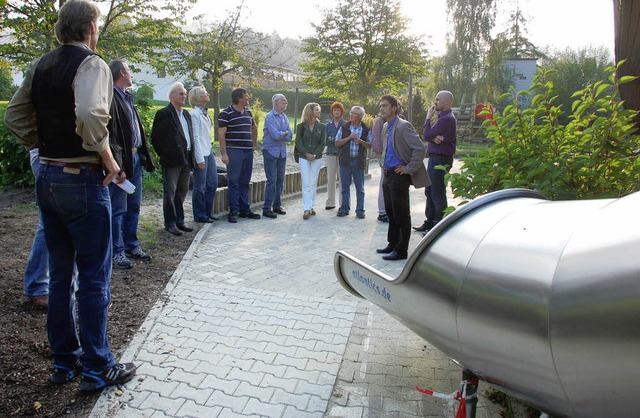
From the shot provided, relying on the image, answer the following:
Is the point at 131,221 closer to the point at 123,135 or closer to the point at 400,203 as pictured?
the point at 123,135

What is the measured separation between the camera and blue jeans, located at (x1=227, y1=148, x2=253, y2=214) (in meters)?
8.27

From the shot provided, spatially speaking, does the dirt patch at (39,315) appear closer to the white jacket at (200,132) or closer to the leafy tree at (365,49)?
the white jacket at (200,132)

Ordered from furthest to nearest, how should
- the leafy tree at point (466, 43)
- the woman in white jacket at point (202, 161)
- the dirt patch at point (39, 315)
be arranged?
1. the leafy tree at point (466, 43)
2. the woman in white jacket at point (202, 161)
3. the dirt patch at point (39, 315)

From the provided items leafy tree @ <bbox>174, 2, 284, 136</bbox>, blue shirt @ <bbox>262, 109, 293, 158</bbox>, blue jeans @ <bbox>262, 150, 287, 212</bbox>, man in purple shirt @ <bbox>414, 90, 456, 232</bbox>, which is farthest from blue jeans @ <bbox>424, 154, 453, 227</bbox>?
leafy tree @ <bbox>174, 2, 284, 136</bbox>

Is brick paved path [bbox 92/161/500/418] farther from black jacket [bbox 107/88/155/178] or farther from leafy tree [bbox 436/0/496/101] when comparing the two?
leafy tree [bbox 436/0/496/101]

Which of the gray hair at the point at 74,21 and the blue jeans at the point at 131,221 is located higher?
the gray hair at the point at 74,21

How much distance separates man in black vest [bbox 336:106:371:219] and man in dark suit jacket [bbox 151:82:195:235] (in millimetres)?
2858

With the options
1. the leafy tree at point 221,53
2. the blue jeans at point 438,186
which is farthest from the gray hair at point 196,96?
the leafy tree at point 221,53

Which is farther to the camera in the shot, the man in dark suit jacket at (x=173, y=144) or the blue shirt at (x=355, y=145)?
the blue shirt at (x=355, y=145)

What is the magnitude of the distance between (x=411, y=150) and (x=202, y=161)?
3051mm

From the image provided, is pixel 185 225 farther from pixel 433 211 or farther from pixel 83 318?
pixel 83 318

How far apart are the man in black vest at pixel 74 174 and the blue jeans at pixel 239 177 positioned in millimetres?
4980

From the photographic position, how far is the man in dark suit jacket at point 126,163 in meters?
4.78

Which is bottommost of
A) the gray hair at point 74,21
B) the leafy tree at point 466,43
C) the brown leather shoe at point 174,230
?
the brown leather shoe at point 174,230
